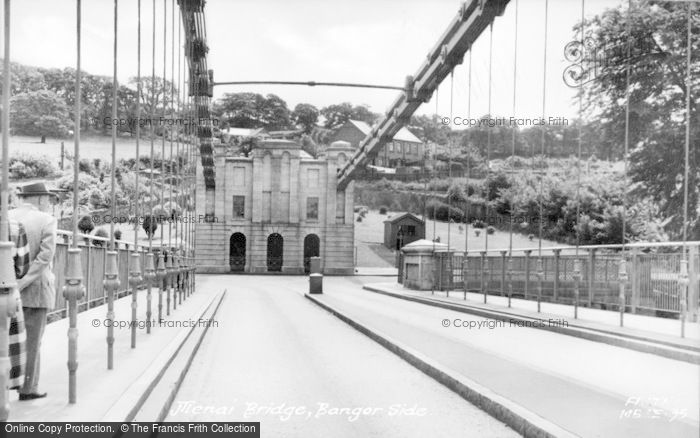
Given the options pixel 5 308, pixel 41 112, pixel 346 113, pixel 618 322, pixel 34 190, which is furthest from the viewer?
pixel 346 113

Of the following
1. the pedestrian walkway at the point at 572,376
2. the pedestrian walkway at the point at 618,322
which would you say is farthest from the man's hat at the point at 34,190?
the pedestrian walkway at the point at 618,322

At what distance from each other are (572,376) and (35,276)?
4.88 meters

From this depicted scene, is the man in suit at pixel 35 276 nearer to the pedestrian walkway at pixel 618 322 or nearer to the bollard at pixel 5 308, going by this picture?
the bollard at pixel 5 308

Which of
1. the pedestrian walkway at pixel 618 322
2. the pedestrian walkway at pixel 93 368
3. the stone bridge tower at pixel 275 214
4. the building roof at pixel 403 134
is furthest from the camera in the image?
the building roof at pixel 403 134

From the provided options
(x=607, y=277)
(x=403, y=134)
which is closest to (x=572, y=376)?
(x=607, y=277)

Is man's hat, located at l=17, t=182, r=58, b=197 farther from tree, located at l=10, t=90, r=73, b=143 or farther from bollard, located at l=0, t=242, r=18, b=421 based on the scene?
tree, located at l=10, t=90, r=73, b=143

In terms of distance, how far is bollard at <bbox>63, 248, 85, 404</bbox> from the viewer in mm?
5326

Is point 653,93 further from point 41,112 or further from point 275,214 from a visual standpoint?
point 275,214

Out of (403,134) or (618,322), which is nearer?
(618,322)

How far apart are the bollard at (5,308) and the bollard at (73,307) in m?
1.87

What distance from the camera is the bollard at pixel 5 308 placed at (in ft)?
11.1

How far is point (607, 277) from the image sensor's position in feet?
52.6

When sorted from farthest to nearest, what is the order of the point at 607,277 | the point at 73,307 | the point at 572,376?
the point at 607,277
the point at 572,376
the point at 73,307

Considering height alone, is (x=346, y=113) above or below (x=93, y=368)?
above
